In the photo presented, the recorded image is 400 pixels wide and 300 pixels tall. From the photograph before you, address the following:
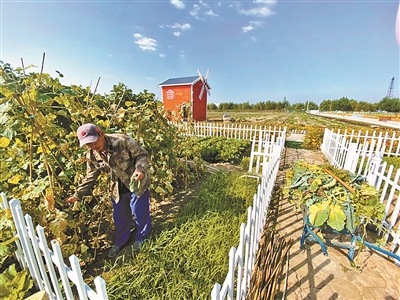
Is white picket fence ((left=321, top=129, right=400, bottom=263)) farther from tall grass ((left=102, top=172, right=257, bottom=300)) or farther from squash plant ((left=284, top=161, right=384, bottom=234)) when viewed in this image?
tall grass ((left=102, top=172, right=257, bottom=300))

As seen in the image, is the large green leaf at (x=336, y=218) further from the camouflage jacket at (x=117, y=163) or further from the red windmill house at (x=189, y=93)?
the red windmill house at (x=189, y=93)

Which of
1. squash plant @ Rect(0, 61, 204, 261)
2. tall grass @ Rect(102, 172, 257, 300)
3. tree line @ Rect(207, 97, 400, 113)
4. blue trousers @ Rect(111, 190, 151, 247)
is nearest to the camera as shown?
squash plant @ Rect(0, 61, 204, 261)

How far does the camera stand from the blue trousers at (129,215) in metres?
2.35

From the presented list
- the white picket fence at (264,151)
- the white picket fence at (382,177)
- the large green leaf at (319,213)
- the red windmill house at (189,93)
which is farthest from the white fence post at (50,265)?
the red windmill house at (189,93)

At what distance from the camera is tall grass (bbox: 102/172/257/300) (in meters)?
1.77

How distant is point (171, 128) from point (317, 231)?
2.93 metres

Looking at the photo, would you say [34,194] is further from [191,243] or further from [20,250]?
[191,243]

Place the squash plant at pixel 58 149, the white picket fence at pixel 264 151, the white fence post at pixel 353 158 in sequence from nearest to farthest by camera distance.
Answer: the squash plant at pixel 58 149 → the white fence post at pixel 353 158 → the white picket fence at pixel 264 151

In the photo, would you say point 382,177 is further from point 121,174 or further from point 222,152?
point 222,152

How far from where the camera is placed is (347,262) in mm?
2262

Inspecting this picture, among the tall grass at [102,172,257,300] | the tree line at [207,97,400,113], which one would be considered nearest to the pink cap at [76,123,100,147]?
the tall grass at [102,172,257,300]

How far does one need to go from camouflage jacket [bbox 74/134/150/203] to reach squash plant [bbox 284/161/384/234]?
187 cm

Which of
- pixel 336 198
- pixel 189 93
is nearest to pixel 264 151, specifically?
pixel 336 198

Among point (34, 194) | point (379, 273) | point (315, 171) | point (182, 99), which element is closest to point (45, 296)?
point (34, 194)
